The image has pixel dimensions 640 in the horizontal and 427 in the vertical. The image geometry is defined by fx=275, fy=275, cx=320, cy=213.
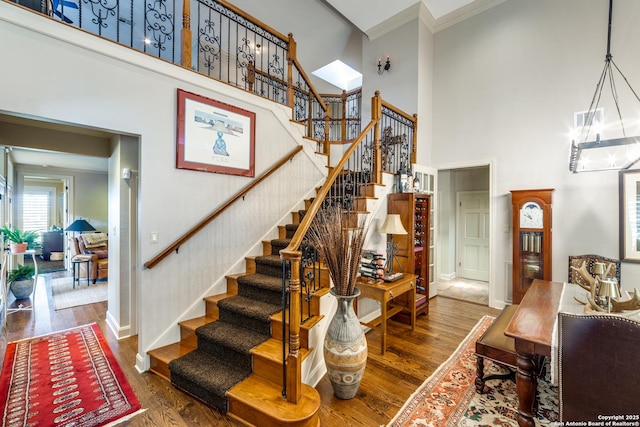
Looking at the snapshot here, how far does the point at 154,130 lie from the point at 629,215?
18.0 feet

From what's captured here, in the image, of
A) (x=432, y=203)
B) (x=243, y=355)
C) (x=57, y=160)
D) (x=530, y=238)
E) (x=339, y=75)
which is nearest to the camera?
(x=243, y=355)

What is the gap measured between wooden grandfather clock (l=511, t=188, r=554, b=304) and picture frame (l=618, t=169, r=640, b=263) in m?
0.69

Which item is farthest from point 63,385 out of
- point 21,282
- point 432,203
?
point 432,203

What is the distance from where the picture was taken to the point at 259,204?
3607mm

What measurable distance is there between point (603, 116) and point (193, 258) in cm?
540

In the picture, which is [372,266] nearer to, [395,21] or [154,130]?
[154,130]

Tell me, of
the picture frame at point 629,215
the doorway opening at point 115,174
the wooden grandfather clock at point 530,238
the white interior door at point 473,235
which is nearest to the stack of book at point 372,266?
the wooden grandfather clock at point 530,238

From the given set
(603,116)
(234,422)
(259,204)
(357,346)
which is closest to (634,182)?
(603,116)

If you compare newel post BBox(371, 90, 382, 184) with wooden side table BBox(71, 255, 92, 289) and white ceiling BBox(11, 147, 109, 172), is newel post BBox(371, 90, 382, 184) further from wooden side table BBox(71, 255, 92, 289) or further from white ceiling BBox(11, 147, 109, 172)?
wooden side table BBox(71, 255, 92, 289)

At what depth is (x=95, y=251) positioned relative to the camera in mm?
6336

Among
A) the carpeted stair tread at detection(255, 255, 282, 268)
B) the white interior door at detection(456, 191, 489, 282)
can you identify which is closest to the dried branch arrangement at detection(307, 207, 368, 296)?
the carpeted stair tread at detection(255, 255, 282, 268)

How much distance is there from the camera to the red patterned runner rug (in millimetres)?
2023

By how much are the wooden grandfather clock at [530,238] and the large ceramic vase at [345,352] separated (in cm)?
309

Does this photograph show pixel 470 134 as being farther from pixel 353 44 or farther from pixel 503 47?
pixel 353 44
